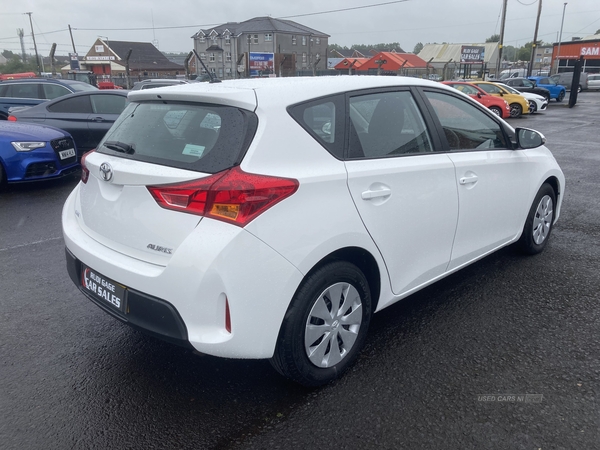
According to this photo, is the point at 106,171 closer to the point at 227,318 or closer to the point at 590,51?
the point at 227,318

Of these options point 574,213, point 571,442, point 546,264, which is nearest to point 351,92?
point 571,442

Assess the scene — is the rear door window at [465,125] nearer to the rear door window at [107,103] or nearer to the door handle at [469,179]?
the door handle at [469,179]

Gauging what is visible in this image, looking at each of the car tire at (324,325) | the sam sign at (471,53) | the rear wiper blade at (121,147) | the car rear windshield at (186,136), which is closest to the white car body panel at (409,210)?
the car tire at (324,325)

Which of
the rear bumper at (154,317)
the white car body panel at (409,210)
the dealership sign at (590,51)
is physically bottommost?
the rear bumper at (154,317)

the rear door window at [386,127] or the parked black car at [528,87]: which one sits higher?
the rear door window at [386,127]

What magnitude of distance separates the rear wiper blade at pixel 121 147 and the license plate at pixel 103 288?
693 millimetres

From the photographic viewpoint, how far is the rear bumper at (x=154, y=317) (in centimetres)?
236

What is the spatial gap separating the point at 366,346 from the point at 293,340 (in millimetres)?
845

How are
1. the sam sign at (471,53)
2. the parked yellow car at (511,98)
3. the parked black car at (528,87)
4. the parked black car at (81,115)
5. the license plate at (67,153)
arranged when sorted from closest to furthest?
the license plate at (67,153) < the parked black car at (81,115) < the parked yellow car at (511,98) < the parked black car at (528,87) < the sam sign at (471,53)

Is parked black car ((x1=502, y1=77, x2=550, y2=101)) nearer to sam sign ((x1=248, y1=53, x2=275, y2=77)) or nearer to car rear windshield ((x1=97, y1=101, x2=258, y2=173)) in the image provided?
car rear windshield ((x1=97, y1=101, x2=258, y2=173))

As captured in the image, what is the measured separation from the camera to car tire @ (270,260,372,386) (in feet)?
8.25

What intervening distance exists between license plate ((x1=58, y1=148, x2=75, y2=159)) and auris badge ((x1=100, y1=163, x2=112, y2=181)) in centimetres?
552

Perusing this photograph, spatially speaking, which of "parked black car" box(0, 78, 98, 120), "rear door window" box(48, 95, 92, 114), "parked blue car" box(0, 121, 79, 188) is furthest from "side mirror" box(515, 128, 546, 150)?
"parked black car" box(0, 78, 98, 120)

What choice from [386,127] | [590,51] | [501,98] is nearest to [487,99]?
[501,98]
